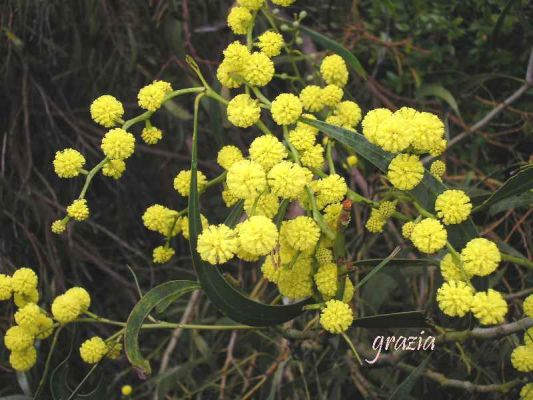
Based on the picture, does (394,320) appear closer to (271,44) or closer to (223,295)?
(223,295)

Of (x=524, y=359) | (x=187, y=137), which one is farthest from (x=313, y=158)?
(x=187, y=137)

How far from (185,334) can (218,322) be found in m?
0.22

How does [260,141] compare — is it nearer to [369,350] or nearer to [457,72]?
[369,350]

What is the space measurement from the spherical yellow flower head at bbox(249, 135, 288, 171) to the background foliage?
0.69 meters

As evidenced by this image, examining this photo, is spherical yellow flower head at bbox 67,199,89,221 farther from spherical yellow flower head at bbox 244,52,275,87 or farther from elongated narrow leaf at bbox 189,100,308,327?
spherical yellow flower head at bbox 244,52,275,87

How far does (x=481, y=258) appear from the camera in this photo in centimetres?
94

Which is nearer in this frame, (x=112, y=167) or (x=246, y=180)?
(x=246, y=180)

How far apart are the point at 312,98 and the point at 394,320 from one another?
0.40 metres

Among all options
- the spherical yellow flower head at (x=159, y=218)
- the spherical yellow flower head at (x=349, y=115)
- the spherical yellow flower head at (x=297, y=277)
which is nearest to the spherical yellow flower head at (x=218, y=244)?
the spherical yellow flower head at (x=297, y=277)

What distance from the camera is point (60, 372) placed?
1313 mm

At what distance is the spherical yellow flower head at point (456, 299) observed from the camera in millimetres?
918

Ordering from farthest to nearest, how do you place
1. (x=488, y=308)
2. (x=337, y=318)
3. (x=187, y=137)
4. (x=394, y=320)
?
(x=187, y=137) → (x=394, y=320) → (x=337, y=318) → (x=488, y=308)

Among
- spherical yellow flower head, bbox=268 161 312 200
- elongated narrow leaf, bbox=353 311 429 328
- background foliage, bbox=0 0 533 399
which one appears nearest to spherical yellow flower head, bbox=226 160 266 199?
spherical yellow flower head, bbox=268 161 312 200

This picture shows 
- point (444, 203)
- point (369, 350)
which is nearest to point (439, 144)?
point (444, 203)
